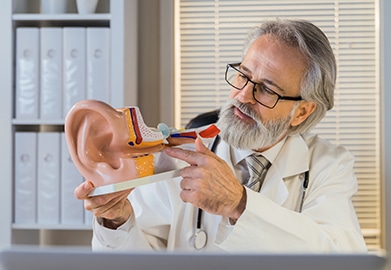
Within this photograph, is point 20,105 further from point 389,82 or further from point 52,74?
point 389,82

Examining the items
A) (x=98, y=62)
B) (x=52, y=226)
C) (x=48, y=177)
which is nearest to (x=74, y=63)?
(x=98, y=62)

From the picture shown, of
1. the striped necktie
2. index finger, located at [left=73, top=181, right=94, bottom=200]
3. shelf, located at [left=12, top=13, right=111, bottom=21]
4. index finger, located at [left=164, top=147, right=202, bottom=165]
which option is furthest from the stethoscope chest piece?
shelf, located at [left=12, top=13, right=111, bottom=21]

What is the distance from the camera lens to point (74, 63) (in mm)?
2295

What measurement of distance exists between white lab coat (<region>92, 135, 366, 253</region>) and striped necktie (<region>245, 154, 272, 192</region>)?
16 mm

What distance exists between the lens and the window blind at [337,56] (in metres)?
2.66

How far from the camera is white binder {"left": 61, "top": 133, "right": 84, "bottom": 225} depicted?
7.57ft

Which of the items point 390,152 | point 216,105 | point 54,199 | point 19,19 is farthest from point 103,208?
point 390,152

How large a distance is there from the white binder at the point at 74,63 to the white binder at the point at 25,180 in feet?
0.75

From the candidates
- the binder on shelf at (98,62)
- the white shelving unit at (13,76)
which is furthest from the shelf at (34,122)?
the binder on shelf at (98,62)

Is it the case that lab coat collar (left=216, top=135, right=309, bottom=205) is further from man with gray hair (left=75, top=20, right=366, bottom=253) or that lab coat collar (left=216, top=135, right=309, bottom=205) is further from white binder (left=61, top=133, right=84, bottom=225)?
white binder (left=61, top=133, right=84, bottom=225)

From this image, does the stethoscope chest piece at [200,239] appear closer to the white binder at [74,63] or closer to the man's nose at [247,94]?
the man's nose at [247,94]

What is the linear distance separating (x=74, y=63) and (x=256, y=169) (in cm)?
88

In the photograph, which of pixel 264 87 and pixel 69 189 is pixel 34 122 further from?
pixel 264 87
